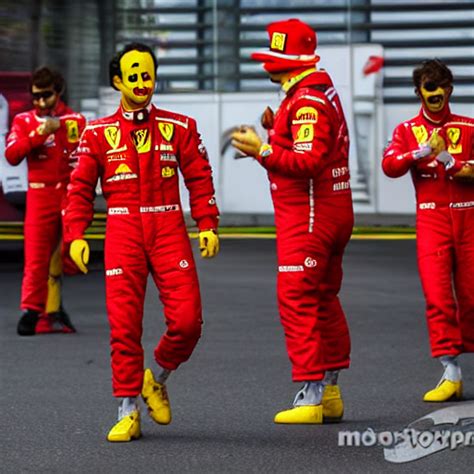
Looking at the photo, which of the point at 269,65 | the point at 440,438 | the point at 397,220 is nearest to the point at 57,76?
the point at 269,65

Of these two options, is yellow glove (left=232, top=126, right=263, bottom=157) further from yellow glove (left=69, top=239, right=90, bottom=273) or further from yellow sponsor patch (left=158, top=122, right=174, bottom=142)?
yellow glove (left=69, top=239, right=90, bottom=273)

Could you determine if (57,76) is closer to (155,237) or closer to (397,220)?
(155,237)

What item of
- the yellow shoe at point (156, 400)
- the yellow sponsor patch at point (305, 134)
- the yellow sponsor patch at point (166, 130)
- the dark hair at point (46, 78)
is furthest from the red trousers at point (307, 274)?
the dark hair at point (46, 78)

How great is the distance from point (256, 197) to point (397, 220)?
174 cm

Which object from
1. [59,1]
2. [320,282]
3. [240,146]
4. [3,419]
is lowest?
[3,419]

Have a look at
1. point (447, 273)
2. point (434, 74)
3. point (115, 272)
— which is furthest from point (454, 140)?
point (115, 272)

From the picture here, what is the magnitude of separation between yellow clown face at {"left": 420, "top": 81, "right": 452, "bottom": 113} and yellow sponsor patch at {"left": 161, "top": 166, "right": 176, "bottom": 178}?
1.77 m

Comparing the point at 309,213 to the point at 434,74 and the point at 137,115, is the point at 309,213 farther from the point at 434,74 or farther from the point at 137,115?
the point at 434,74

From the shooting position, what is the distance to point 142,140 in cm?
830

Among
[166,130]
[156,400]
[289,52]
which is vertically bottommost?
[156,400]

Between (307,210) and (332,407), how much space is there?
96 centimetres

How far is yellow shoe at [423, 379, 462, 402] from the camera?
9272 millimetres

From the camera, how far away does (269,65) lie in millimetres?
8695

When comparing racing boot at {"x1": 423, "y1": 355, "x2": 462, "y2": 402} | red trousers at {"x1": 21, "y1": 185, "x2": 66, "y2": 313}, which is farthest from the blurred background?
racing boot at {"x1": 423, "y1": 355, "x2": 462, "y2": 402}
